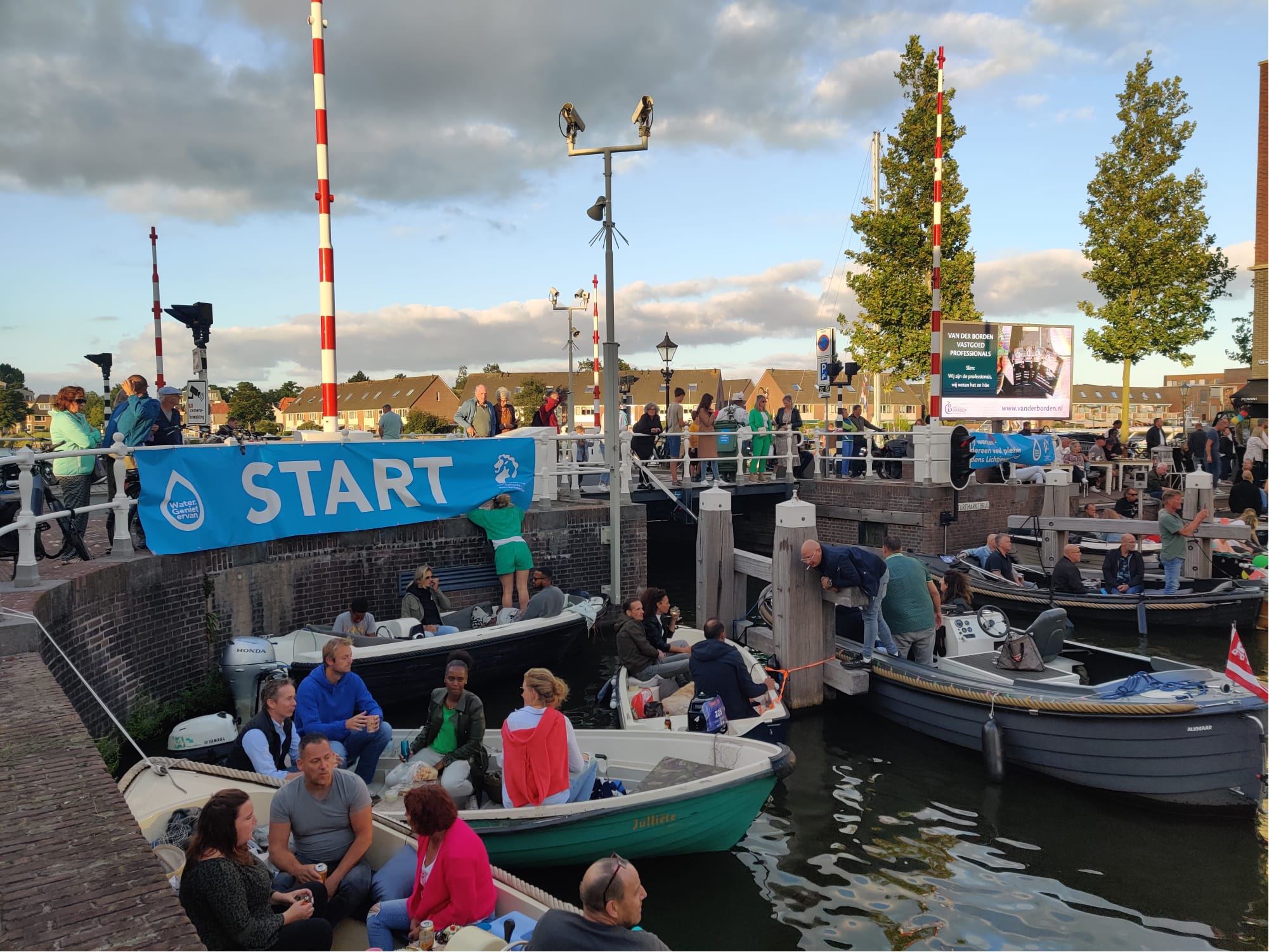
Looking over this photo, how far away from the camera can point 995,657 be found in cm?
935

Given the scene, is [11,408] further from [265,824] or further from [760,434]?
[265,824]

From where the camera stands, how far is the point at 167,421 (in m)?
9.91

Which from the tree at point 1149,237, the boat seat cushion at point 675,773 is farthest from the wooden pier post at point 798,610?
the tree at point 1149,237

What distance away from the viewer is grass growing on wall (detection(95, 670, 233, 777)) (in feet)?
23.9

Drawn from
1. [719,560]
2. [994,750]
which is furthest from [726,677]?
[719,560]

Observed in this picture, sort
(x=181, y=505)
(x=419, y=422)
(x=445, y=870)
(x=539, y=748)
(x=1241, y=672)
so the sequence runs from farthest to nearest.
→ (x=419, y=422) < (x=181, y=505) < (x=1241, y=672) < (x=539, y=748) < (x=445, y=870)

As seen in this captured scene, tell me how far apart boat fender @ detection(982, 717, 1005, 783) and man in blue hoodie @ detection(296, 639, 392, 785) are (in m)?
5.29

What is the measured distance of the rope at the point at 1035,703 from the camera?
7.12 m

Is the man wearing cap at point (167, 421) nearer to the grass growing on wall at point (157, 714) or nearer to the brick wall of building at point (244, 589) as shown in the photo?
the brick wall of building at point (244, 589)

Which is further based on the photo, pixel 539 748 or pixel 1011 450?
pixel 1011 450

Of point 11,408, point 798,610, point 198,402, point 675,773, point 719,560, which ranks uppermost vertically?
point 11,408

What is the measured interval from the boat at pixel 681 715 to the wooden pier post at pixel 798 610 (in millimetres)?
524

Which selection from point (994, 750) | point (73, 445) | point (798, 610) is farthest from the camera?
point (798, 610)

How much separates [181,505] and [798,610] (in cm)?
671
